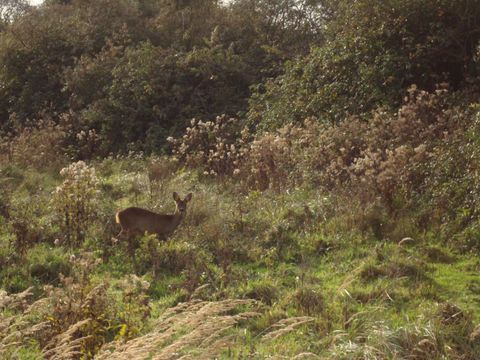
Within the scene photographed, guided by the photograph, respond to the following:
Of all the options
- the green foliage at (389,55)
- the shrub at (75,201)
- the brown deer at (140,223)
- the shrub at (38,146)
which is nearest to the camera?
the brown deer at (140,223)

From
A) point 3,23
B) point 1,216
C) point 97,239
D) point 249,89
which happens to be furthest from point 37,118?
point 97,239

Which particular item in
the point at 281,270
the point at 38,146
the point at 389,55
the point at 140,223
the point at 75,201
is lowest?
the point at 281,270

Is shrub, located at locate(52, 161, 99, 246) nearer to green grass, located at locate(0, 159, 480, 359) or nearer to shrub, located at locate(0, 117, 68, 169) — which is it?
green grass, located at locate(0, 159, 480, 359)

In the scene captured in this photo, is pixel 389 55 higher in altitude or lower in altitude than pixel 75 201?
higher

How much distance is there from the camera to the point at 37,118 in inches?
761

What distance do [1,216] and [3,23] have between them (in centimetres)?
1763

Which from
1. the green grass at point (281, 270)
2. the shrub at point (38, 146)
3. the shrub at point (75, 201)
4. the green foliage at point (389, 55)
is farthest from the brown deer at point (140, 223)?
the shrub at point (38, 146)

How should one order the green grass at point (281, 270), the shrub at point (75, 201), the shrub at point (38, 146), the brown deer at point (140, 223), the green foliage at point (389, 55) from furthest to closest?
the shrub at point (38, 146) → the green foliage at point (389, 55) → the shrub at point (75, 201) → the brown deer at point (140, 223) → the green grass at point (281, 270)

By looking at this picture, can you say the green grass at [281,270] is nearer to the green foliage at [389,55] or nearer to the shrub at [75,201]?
the shrub at [75,201]

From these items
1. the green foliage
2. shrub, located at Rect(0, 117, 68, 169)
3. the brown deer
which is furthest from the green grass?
shrub, located at Rect(0, 117, 68, 169)

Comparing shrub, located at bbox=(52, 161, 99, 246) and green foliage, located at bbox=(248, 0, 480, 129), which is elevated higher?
green foliage, located at bbox=(248, 0, 480, 129)

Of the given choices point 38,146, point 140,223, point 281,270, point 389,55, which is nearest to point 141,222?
point 140,223

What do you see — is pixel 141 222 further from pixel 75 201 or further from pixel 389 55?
pixel 389 55

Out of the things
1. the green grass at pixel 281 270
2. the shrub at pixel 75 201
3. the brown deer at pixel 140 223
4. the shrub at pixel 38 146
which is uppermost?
the shrub at pixel 38 146
